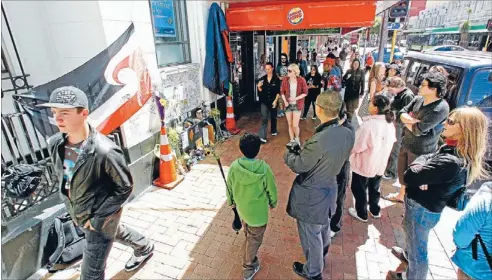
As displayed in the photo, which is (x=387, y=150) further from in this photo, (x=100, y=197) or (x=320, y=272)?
(x=100, y=197)

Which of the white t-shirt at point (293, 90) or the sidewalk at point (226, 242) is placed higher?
the white t-shirt at point (293, 90)

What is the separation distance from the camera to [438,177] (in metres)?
2.13

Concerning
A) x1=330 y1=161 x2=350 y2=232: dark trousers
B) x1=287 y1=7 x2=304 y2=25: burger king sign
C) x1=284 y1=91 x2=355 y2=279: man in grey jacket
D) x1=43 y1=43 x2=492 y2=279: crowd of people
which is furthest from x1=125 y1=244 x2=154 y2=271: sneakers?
x1=287 y1=7 x2=304 y2=25: burger king sign

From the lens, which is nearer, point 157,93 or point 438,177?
point 438,177

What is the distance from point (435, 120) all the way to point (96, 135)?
12.4ft

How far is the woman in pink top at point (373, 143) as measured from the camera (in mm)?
3127

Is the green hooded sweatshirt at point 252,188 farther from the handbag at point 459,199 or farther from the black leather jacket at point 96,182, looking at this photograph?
the handbag at point 459,199

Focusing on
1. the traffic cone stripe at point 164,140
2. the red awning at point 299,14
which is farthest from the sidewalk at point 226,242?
the red awning at point 299,14

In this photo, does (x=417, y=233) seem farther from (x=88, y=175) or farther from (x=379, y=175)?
(x=88, y=175)

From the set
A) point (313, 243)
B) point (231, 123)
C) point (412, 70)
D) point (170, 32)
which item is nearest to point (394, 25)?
point (412, 70)

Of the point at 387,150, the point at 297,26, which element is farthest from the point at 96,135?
the point at 297,26

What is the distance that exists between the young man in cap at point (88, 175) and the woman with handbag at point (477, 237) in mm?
2562

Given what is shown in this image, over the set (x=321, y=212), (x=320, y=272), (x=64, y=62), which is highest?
(x=64, y=62)

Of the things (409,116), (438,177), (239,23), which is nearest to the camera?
(438,177)
